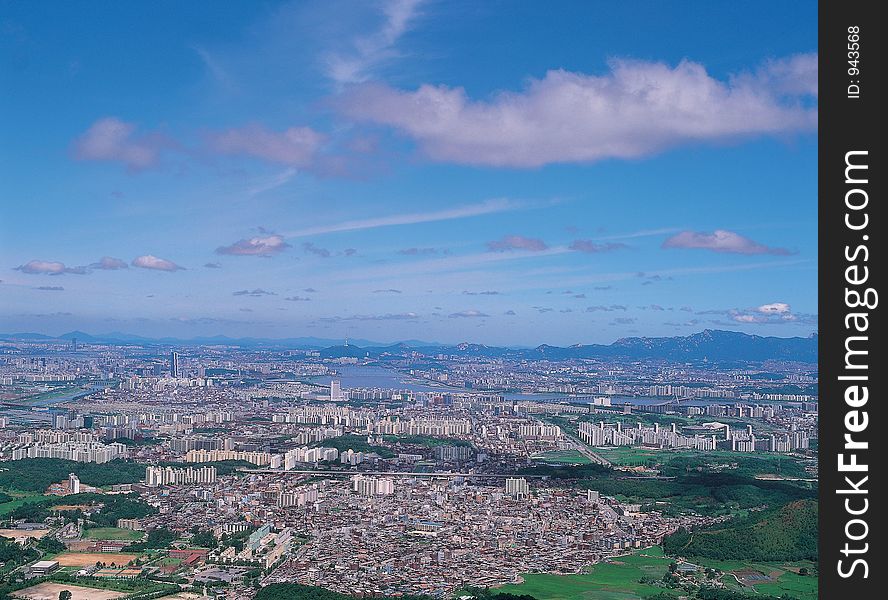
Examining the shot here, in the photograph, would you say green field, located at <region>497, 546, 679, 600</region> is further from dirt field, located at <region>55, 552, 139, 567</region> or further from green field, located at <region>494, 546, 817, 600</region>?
dirt field, located at <region>55, 552, 139, 567</region>

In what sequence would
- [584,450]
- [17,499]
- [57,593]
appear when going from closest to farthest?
[57,593], [17,499], [584,450]

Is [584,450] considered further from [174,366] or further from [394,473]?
[174,366]

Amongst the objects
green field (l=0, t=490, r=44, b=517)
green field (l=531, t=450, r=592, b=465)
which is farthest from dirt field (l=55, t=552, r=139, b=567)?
green field (l=531, t=450, r=592, b=465)

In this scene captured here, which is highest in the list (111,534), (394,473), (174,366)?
(174,366)

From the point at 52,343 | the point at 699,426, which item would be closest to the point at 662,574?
the point at 699,426

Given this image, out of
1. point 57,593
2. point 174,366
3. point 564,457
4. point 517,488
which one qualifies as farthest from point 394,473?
point 174,366

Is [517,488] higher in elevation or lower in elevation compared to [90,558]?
higher
